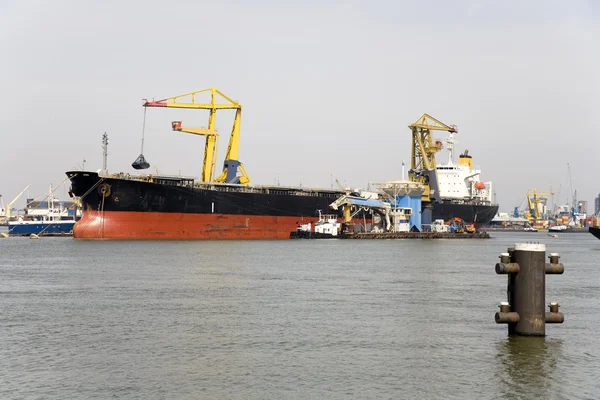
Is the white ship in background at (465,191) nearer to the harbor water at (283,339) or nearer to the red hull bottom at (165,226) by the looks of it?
the red hull bottom at (165,226)

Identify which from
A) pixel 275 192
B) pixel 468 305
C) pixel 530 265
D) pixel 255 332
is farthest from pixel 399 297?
pixel 275 192

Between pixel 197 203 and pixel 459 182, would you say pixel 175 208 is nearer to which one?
pixel 197 203

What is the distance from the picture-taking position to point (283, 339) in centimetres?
1703

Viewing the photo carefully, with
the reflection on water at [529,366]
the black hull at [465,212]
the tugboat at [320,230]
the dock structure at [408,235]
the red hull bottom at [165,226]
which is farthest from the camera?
the black hull at [465,212]

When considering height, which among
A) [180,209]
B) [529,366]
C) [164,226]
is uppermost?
[180,209]

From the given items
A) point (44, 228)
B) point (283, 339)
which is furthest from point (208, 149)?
point (283, 339)

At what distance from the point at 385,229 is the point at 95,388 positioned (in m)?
66.6

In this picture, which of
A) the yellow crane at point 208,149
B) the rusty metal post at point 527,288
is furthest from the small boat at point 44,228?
the rusty metal post at point 527,288

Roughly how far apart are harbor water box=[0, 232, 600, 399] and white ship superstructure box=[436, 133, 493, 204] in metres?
64.3

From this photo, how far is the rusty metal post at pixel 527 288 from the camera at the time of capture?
14.9 meters

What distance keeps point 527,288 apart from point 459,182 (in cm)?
8334

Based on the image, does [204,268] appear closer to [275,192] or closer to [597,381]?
[597,381]

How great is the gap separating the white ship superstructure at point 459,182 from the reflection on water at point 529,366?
79.5m

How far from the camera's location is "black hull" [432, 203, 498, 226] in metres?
87.0
